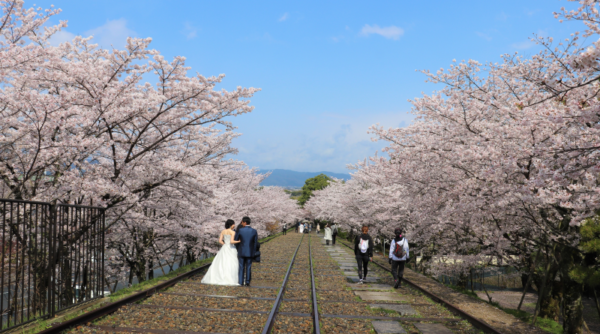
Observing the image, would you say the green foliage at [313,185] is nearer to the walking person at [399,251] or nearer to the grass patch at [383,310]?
the walking person at [399,251]

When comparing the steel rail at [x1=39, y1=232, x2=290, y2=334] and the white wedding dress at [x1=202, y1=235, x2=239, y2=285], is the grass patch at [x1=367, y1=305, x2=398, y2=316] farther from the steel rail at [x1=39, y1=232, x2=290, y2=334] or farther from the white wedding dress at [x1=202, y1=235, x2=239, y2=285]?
the steel rail at [x1=39, y1=232, x2=290, y2=334]

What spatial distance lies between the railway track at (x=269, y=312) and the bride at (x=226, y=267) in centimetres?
39

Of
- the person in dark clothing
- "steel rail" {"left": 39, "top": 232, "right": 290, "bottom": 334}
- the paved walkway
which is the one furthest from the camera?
the person in dark clothing

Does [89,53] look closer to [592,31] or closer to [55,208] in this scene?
[55,208]

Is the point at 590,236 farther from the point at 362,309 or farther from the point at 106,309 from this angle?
the point at 106,309

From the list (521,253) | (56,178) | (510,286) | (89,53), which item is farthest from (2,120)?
(510,286)

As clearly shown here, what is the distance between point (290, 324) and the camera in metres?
7.23

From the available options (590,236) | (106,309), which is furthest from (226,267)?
(590,236)

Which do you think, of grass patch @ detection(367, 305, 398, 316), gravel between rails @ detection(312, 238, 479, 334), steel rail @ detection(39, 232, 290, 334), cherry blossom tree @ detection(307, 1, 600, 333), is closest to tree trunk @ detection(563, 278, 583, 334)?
cherry blossom tree @ detection(307, 1, 600, 333)

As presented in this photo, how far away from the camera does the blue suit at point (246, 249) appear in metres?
11.1

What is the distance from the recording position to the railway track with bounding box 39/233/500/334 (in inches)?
261

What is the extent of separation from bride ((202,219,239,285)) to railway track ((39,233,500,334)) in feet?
1.29

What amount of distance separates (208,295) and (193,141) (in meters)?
8.47

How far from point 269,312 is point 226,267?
12.7 feet
